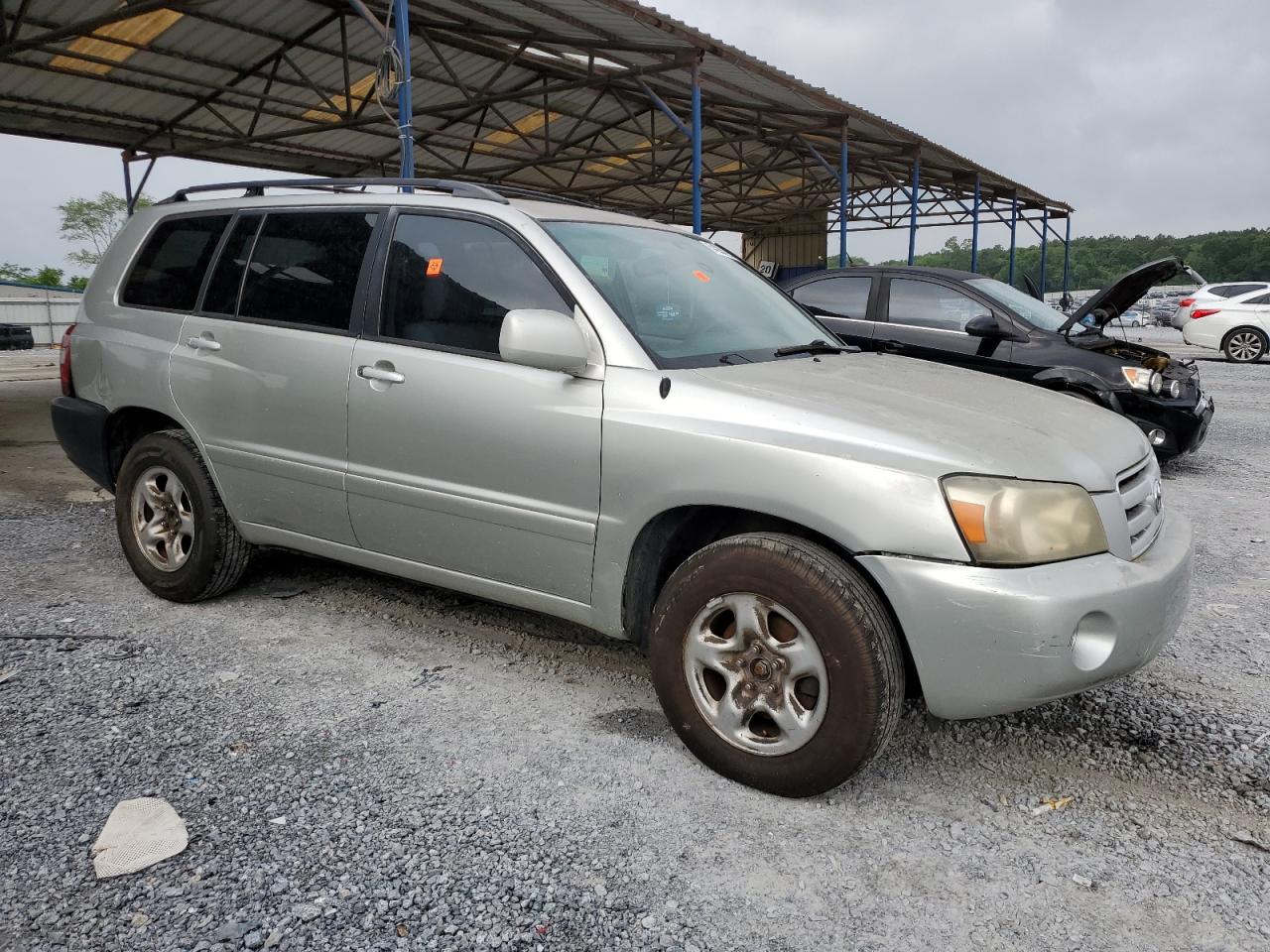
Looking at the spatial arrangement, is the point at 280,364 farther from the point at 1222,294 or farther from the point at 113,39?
the point at 1222,294

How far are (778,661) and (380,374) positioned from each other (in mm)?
1657

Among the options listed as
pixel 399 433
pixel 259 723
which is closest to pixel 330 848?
pixel 259 723

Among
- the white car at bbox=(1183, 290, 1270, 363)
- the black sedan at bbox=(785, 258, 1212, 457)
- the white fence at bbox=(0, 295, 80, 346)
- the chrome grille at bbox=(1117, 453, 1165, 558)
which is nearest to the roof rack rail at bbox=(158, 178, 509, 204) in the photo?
the chrome grille at bbox=(1117, 453, 1165, 558)

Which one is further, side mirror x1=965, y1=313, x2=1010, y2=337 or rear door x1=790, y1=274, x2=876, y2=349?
rear door x1=790, y1=274, x2=876, y2=349

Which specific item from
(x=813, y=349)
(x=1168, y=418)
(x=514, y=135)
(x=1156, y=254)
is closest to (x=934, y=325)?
(x=1168, y=418)

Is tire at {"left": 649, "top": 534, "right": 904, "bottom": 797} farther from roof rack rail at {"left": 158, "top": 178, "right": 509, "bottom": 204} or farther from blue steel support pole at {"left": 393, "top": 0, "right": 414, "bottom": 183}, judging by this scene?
blue steel support pole at {"left": 393, "top": 0, "right": 414, "bottom": 183}

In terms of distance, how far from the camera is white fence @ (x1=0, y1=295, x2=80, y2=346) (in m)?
27.6

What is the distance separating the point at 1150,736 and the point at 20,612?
4193 mm

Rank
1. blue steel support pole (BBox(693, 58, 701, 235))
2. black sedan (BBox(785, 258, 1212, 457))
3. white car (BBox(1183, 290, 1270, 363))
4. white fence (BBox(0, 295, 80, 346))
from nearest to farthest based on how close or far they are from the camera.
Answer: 1. black sedan (BBox(785, 258, 1212, 457))
2. blue steel support pole (BBox(693, 58, 701, 235))
3. white car (BBox(1183, 290, 1270, 363))
4. white fence (BBox(0, 295, 80, 346))

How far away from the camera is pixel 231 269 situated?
370cm

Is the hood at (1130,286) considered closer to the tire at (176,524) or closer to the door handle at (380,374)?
the door handle at (380,374)

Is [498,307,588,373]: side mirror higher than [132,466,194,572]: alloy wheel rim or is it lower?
higher

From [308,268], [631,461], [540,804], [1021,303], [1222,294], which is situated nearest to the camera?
[540,804]

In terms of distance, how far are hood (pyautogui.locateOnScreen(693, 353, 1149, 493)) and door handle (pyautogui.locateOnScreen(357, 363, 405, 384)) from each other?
1.05 meters
